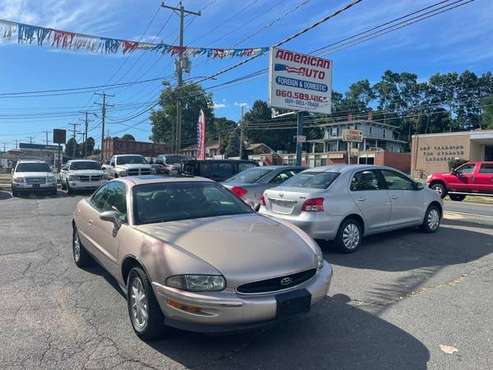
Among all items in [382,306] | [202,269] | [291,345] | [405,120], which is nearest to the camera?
[202,269]

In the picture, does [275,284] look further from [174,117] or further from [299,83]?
[174,117]

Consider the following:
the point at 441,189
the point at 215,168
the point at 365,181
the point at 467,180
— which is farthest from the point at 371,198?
the point at 441,189

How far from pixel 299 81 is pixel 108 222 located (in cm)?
1405

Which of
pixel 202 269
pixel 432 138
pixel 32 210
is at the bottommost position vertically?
pixel 32 210

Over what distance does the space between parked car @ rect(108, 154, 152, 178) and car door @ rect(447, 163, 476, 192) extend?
48.3ft

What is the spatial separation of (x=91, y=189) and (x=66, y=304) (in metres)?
15.7

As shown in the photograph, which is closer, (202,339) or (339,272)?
(202,339)

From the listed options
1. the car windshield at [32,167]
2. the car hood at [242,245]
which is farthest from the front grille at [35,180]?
the car hood at [242,245]

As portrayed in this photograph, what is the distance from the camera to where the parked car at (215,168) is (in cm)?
1334

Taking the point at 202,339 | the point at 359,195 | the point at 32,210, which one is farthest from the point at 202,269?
the point at 32,210

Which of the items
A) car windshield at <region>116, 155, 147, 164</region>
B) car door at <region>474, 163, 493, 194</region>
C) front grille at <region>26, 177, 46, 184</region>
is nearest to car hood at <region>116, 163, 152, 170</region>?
car windshield at <region>116, 155, 147, 164</region>

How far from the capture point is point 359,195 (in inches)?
305

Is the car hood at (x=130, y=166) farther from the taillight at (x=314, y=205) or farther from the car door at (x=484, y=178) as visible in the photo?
the taillight at (x=314, y=205)

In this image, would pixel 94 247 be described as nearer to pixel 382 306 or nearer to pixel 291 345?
pixel 291 345
